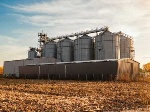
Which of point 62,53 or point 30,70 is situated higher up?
point 62,53

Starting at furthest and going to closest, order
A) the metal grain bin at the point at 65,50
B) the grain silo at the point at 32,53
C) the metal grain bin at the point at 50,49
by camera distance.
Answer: the grain silo at the point at 32,53 → the metal grain bin at the point at 50,49 → the metal grain bin at the point at 65,50

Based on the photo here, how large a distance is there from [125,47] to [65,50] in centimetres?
1408

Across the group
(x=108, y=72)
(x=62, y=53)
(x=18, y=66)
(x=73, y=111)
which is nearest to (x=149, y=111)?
(x=73, y=111)

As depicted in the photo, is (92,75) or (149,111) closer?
(149,111)

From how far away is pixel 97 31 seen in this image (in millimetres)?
59281

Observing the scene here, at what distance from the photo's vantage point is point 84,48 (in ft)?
189

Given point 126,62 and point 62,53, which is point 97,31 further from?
point 126,62

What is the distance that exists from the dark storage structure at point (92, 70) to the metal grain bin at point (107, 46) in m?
6.50

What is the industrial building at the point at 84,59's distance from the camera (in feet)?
142

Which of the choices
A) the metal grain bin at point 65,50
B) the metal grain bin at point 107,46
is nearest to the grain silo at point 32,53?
the metal grain bin at point 65,50

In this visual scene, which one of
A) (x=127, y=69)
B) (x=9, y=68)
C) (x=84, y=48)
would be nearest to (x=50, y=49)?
(x=9, y=68)

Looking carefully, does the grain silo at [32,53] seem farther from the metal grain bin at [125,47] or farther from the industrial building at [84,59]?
the metal grain bin at [125,47]

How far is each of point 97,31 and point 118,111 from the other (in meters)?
47.4

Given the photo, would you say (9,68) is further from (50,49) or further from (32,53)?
(50,49)
